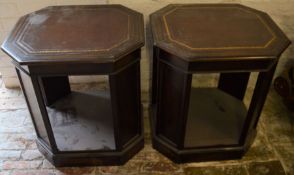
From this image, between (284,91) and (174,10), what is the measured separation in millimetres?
1095

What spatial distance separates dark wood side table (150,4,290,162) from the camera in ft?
5.22

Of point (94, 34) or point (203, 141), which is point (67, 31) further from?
point (203, 141)

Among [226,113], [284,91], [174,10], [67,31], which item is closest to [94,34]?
[67,31]

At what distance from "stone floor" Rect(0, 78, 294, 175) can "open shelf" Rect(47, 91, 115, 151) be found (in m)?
0.16

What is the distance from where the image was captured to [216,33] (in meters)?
1.73

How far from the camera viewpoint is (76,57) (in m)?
1.52

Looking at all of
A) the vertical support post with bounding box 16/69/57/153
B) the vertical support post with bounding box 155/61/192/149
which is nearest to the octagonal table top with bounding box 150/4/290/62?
the vertical support post with bounding box 155/61/192/149

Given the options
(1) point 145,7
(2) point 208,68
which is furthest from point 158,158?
(1) point 145,7

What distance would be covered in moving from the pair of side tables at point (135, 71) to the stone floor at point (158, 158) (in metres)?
0.06

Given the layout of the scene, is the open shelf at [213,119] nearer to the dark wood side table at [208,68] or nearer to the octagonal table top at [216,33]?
the dark wood side table at [208,68]

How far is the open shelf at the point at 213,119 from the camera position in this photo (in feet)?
6.88

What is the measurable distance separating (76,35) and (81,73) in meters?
0.25

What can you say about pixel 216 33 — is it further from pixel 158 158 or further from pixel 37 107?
pixel 37 107

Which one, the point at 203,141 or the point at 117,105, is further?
the point at 203,141
